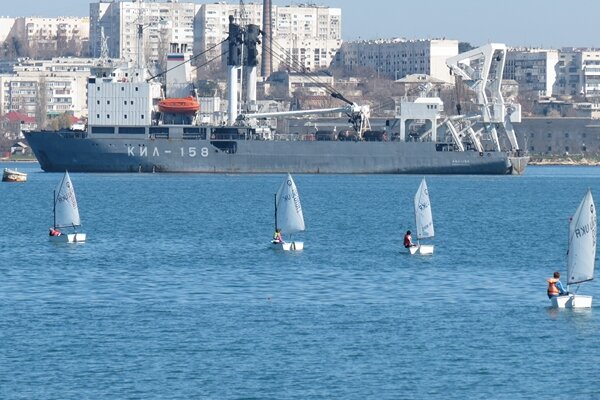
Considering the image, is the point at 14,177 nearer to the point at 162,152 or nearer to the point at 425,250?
the point at 162,152

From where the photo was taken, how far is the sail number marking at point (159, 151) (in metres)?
116

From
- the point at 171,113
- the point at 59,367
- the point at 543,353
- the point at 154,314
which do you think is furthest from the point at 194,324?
the point at 171,113

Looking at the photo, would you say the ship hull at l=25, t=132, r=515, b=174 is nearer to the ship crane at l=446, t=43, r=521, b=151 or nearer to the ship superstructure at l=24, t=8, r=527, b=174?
the ship superstructure at l=24, t=8, r=527, b=174

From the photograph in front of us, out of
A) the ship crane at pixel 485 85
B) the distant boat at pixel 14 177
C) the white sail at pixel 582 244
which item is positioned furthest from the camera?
the ship crane at pixel 485 85

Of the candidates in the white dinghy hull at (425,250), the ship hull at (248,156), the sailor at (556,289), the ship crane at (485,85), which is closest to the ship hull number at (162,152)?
the ship hull at (248,156)

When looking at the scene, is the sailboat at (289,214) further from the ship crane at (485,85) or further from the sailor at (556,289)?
the ship crane at (485,85)

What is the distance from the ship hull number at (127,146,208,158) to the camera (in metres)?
116

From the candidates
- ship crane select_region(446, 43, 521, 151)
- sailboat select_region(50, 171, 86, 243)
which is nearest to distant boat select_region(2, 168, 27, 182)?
ship crane select_region(446, 43, 521, 151)

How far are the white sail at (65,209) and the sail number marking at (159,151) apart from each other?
192 feet

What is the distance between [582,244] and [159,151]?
8109cm

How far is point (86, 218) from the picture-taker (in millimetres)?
70938

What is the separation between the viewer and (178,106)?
389 feet

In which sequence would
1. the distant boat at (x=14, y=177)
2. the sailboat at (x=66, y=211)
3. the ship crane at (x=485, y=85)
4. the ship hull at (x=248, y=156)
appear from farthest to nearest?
the ship crane at (x=485, y=85)
the ship hull at (x=248, y=156)
the distant boat at (x=14, y=177)
the sailboat at (x=66, y=211)

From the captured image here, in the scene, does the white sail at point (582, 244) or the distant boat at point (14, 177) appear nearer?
the white sail at point (582, 244)
